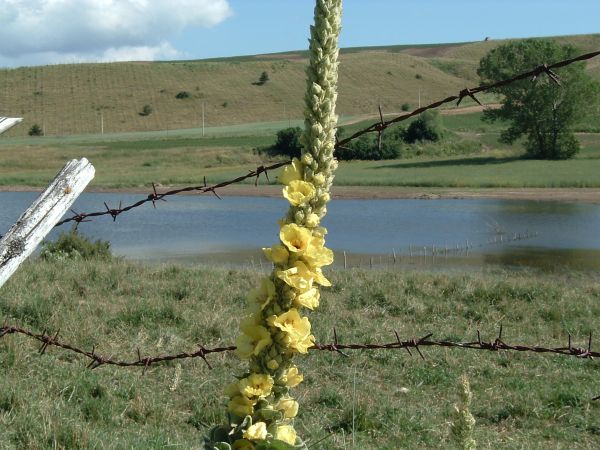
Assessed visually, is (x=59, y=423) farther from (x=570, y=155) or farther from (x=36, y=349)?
(x=570, y=155)

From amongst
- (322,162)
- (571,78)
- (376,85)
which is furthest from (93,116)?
(322,162)

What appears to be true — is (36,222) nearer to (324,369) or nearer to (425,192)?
(324,369)

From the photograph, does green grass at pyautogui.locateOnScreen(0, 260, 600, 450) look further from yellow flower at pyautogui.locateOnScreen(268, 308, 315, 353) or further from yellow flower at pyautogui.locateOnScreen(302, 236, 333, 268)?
yellow flower at pyautogui.locateOnScreen(302, 236, 333, 268)

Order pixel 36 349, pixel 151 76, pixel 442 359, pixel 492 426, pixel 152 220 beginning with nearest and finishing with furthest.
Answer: pixel 492 426
pixel 36 349
pixel 442 359
pixel 152 220
pixel 151 76

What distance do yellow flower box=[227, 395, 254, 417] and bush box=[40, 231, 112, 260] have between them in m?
13.5

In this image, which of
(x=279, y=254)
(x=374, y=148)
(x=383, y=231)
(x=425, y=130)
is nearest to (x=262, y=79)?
(x=425, y=130)

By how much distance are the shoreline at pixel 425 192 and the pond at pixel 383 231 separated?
1.53 meters

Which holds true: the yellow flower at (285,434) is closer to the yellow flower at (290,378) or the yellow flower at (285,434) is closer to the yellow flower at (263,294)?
the yellow flower at (290,378)

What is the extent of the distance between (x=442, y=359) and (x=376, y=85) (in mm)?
93386

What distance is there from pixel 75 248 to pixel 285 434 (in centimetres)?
1429

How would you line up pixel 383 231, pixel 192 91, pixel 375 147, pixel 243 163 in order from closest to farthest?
pixel 383 231 → pixel 375 147 → pixel 243 163 → pixel 192 91

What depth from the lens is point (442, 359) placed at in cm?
801

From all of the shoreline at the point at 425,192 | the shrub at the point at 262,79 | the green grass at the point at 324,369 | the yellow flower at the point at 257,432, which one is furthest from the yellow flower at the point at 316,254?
the shrub at the point at 262,79

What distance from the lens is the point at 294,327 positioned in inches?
84.8
